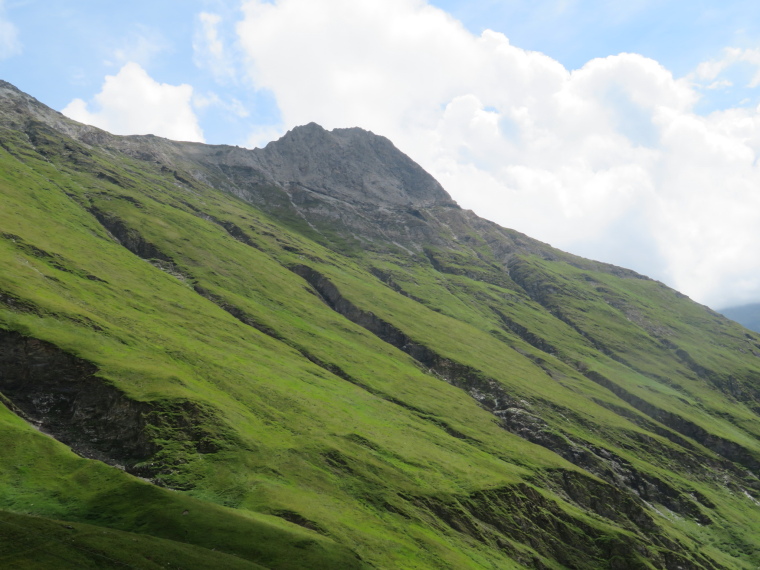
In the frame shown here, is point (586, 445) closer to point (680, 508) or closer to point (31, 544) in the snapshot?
point (680, 508)

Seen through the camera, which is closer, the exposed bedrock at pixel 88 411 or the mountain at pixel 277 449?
the mountain at pixel 277 449

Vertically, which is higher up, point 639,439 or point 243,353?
point 639,439

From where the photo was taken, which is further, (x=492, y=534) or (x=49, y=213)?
(x=49, y=213)

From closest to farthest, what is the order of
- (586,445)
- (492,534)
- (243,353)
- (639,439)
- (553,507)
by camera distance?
(492,534) → (553,507) → (243,353) → (586,445) → (639,439)

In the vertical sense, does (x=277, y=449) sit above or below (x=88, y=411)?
above

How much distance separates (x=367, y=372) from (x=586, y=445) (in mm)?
72594

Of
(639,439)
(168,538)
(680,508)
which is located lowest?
(168,538)

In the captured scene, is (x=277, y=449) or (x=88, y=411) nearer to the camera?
(x=88, y=411)

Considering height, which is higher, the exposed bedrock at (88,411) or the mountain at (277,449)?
the mountain at (277,449)

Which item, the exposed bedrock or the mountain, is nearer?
the mountain

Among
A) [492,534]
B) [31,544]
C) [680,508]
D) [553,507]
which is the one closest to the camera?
[31,544]

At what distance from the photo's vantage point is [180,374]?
93375 mm

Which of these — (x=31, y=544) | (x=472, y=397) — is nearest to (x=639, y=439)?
(x=472, y=397)

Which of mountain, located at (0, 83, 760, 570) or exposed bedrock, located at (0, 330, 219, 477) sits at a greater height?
mountain, located at (0, 83, 760, 570)
